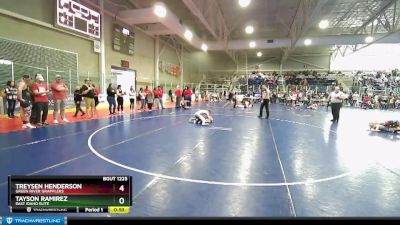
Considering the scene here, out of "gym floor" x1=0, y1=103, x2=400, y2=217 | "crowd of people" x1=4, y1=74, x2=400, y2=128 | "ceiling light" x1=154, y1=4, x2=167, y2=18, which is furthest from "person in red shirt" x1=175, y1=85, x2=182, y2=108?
"gym floor" x1=0, y1=103, x2=400, y2=217

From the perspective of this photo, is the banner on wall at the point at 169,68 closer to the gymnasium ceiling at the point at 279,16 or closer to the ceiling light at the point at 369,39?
the gymnasium ceiling at the point at 279,16

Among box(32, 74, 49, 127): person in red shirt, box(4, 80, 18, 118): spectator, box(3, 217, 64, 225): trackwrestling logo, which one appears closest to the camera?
box(3, 217, 64, 225): trackwrestling logo

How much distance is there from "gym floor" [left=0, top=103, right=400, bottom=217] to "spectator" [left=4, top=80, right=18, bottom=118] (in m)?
4.12

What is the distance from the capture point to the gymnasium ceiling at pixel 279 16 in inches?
775

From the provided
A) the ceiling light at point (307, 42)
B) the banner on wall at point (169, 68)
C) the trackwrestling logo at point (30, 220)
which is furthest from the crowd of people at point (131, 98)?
the trackwrestling logo at point (30, 220)

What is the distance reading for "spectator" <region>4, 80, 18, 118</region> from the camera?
36.6 ft

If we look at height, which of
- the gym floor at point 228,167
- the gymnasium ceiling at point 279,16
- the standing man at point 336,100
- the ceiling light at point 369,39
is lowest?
the gym floor at point 228,167

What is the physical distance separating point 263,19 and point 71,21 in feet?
55.4

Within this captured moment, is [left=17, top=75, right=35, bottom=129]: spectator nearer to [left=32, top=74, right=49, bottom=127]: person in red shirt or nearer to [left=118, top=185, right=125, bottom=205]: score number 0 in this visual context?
[left=32, top=74, right=49, bottom=127]: person in red shirt

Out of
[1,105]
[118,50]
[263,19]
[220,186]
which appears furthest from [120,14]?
[220,186]

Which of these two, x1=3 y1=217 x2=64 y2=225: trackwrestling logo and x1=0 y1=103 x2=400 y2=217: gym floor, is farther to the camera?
x1=0 y1=103 x2=400 y2=217: gym floor

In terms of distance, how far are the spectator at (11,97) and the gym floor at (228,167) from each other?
4.12 m

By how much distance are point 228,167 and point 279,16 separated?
2236 centimetres
